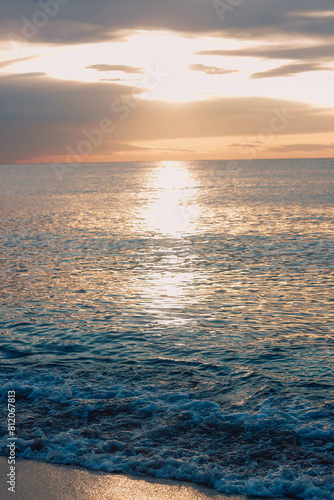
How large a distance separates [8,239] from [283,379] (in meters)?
28.7

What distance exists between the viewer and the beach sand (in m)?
7.85

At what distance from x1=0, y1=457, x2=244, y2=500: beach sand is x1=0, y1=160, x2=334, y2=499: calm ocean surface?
0.26 metres

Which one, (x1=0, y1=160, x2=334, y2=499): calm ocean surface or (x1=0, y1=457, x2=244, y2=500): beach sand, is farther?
(x1=0, y1=160, x2=334, y2=499): calm ocean surface

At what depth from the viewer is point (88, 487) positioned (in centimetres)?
810

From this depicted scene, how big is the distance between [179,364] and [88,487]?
18.6 feet

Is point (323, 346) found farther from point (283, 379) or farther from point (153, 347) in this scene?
point (153, 347)

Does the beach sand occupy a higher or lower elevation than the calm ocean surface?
lower

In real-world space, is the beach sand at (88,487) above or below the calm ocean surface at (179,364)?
below

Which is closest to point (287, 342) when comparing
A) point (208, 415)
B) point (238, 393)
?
point (238, 393)

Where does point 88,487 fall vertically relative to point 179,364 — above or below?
below

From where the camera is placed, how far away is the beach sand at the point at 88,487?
7.85m

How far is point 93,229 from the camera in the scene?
43000 millimetres

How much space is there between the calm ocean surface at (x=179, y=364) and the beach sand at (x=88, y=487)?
0.86ft

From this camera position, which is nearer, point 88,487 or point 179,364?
point 88,487
